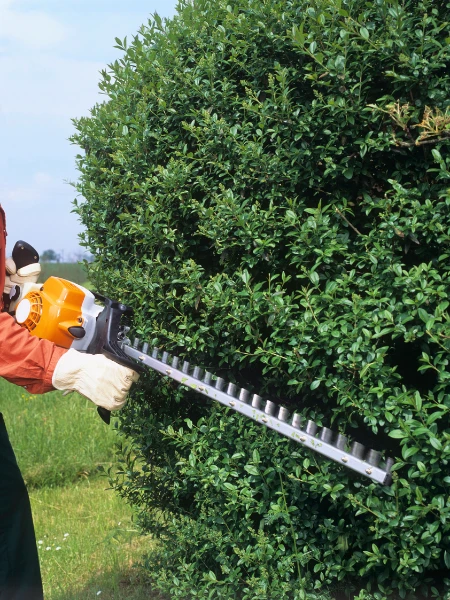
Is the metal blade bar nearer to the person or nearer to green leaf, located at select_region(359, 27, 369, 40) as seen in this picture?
the person

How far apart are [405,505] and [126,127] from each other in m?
1.98

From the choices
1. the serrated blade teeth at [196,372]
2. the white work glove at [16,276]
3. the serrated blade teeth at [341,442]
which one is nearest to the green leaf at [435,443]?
the serrated blade teeth at [341,442]

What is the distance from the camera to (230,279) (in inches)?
110

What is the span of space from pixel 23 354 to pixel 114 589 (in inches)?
74.3

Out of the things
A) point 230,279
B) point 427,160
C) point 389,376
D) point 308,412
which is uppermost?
point 427,160

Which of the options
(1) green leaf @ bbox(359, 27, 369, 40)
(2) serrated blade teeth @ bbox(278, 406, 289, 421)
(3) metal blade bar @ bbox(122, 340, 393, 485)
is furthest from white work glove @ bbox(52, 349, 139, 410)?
(1) green leaf @ bbox(359, 27, 369, 40)

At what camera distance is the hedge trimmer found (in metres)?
2.65

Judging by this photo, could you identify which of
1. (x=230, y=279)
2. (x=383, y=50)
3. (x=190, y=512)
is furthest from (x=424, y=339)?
(x=190, y=512)

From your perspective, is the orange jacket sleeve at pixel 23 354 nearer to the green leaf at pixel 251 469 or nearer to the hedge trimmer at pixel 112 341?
the hedge trimmer at pixel 112 341

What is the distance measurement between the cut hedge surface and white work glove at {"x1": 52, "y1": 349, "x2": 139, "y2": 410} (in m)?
0.28

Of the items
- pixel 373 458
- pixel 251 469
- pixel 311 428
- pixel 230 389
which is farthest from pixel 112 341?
pixel 373 458

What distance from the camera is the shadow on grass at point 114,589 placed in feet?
12.9

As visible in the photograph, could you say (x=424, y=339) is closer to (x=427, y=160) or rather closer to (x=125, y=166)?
(x=427, y=160)

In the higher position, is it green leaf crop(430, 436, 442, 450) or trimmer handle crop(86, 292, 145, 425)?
trimmer handle crop(86, 292, 145, 425)
